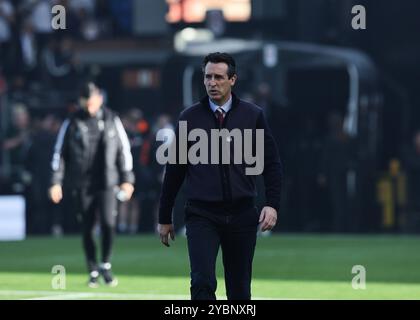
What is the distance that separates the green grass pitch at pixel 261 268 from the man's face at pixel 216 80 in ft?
16.1

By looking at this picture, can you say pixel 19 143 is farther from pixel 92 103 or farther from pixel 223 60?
pixel 223 60

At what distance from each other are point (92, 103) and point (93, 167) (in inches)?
29.9

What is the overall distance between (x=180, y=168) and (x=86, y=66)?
2208 cm

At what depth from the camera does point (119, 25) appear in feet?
119

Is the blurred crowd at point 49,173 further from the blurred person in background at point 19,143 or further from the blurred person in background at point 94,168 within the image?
the blurred person in background at point 94,168

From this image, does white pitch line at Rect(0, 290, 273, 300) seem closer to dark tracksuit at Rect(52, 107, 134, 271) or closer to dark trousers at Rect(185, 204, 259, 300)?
dark tracksuit at Rect(52, 107, 134, 271)

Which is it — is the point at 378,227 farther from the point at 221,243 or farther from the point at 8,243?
the point at 221,243

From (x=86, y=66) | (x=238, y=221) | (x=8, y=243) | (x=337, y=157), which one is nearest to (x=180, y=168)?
(x=238, y=221)

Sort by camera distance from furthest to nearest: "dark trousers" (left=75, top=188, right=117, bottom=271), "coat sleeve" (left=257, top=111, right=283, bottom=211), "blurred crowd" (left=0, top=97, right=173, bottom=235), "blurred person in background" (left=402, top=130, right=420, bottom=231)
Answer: "blurred person in background" (left=402, top=130, right=420, bottom=231), "blurred crowd" (left=0, top=97, right=173, bottom=235), "dark trousers" (left=75, top=188, right=117, bottom=271), "coat sleeve" (left=257, top=111, right=283, bottom=211)

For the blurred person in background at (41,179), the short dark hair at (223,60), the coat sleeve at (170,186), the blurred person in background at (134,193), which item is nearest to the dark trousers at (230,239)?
the coat sleeve at (170,186)

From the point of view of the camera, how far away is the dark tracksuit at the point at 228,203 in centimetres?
1329

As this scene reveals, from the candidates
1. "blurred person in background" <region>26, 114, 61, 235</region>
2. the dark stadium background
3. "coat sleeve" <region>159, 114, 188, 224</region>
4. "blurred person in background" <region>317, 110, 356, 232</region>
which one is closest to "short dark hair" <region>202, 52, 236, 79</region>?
"coat sleeve" <region>159, 114, 188, 224</region>

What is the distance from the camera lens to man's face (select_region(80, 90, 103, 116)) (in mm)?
19797

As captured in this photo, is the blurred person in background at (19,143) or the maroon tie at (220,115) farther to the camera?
the blurred person in background at (19,143)
